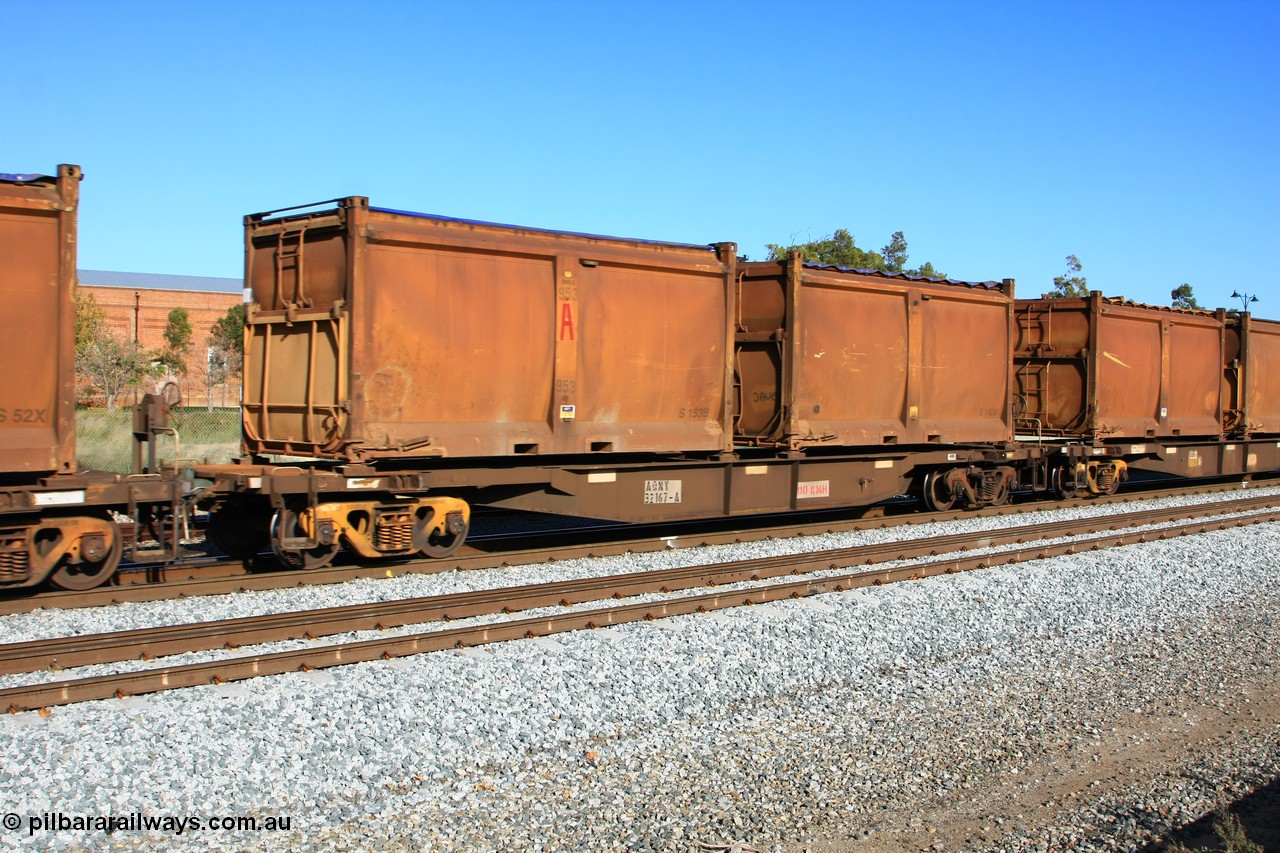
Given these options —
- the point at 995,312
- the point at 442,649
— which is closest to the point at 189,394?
the point at 995,312

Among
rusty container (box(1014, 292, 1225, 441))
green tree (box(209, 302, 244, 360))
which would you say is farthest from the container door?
green tree (box(209, 302, 244, 360))

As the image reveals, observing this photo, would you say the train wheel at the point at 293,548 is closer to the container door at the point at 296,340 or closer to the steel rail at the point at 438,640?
the container door at the point at 296,340

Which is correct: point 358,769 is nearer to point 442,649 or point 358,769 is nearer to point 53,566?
point 442,649

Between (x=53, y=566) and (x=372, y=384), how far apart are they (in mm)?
3203

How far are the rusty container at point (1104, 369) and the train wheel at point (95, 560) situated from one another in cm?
1505

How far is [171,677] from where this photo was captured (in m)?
6.59

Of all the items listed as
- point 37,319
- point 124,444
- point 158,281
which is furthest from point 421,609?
point 158,281

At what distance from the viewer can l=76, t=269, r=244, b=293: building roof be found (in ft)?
268

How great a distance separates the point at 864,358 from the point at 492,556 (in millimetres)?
6282

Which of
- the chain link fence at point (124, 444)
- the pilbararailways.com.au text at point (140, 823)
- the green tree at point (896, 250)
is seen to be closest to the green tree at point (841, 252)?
the green tree at point (896, 250)

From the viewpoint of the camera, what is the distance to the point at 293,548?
998cm

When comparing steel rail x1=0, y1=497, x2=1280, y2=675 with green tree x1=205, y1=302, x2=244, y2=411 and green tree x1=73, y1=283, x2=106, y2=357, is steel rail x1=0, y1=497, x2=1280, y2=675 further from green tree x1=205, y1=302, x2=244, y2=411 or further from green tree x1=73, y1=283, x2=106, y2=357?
green tree x1=205, y1=302, x2=244, y2=411

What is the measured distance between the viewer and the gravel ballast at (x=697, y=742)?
5137mm

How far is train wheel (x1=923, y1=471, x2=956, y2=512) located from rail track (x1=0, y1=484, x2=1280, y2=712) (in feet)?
9.01
